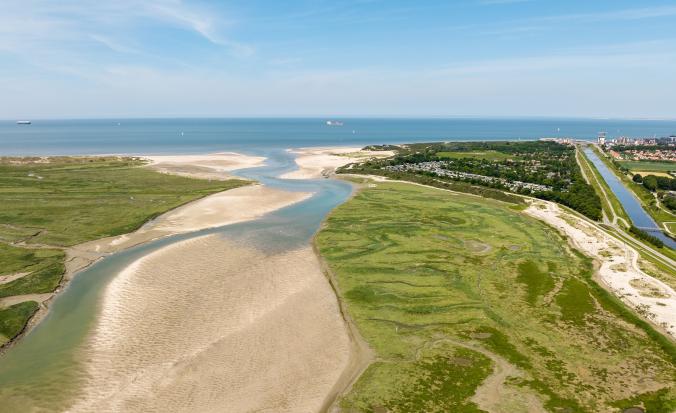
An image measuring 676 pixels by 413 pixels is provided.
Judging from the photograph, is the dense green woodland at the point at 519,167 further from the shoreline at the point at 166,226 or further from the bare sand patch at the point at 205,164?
the shoreline at the point at 166,226

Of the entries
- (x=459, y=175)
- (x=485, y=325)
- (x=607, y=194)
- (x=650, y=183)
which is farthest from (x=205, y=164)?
(x=650, y=183)

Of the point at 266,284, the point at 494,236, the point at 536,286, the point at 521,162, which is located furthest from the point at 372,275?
the point at 521,162

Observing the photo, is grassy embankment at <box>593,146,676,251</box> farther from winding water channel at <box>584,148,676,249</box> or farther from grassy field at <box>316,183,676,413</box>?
grassy field at <box>316,183,676,413</box>

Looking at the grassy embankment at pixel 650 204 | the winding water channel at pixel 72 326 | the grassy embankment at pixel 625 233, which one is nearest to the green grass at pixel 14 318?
the winding water channel at pixel 72 326

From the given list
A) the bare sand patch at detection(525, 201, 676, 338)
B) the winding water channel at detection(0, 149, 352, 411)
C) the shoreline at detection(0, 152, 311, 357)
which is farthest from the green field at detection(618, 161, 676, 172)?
the winding water channel at detection(0, 149, 352, 411)

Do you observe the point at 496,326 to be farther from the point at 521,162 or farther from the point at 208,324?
the point at 521,162

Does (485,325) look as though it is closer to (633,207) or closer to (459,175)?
(633,207)

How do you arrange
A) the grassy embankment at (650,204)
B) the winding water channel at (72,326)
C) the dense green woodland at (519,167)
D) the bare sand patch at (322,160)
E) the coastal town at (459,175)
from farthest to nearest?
1. the bare sand patch at (322,160)
2. the coastal town at (459,175)
3. the dense green woodland at (519,167)
4. the grassy embankment at (650,204)
5. the winding water channel at (72,326)
